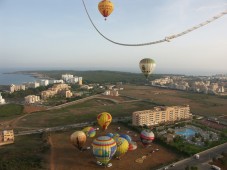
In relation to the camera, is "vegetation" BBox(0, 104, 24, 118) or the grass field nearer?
the grass field

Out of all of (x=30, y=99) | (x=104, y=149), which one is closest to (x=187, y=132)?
(x=104, y=149)

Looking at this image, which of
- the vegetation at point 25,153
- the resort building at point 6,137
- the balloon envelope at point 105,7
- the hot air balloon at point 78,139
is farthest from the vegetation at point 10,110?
the balloon envelope at point 105,7

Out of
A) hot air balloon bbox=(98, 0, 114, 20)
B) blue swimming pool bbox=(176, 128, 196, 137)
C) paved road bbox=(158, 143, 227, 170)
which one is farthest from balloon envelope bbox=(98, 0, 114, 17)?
blue swimming pool bbox=(176, 128, 196, 137)

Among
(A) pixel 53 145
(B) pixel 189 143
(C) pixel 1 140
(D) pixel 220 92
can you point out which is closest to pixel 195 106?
(B) pixel 189 143

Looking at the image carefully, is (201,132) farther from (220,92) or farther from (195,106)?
(220,92)

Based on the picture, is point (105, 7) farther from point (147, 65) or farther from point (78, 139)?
point (78, 139)

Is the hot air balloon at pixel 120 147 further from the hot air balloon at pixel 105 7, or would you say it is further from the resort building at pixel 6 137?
the resort building at pixel 6 137

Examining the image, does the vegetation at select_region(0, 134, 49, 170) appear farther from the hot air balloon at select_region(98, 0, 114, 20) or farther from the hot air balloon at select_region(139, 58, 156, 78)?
the hot air balloon at select_region(98, 0, 114, 20)
